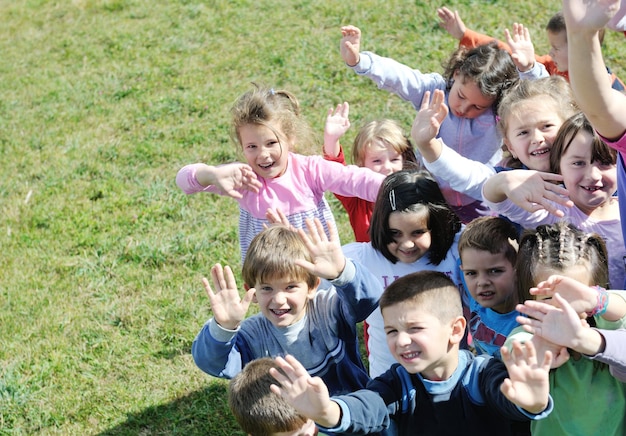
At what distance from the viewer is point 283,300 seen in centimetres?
318

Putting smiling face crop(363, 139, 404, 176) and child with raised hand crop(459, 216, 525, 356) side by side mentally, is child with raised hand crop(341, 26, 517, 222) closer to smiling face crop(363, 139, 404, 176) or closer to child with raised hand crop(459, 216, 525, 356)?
smiling face crop(363, 139, 404, 176)

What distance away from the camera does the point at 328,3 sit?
8.83 metres

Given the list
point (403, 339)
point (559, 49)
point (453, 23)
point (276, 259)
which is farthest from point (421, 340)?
point (453, 23)

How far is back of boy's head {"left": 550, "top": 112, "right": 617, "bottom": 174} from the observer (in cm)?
307

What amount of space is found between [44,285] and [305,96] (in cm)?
320

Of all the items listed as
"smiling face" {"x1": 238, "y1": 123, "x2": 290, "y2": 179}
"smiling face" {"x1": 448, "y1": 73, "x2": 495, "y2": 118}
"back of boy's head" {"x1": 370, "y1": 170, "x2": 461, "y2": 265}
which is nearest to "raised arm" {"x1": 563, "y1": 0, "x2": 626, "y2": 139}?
"back of boy's head" {"x1": 370, "y1": 170, "x2": 461, "y2": 265}

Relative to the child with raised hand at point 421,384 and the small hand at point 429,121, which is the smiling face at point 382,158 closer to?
the small hand at point 429,121

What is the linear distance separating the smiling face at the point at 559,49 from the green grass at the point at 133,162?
5.96 feet

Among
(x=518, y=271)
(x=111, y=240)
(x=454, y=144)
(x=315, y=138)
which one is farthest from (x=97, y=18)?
(x=518, y=271)

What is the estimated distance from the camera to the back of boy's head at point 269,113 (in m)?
4.11

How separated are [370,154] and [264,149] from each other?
688 millimetres

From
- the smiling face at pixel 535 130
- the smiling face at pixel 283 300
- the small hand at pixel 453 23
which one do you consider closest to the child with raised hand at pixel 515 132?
the smiling face at pixel 535 130

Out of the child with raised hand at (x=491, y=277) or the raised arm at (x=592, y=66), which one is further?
the child with raised hand at (x=491, y=277)

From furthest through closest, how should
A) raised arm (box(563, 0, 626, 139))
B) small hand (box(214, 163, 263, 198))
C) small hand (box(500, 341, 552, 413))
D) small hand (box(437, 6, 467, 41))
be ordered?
small hand (box(437, 6, 467, 41)), small hand (box(214, 163, 263, 198)), small hand (box(500, 341, 552, 413)), raised arm (box(563, 0, 626, 139))
